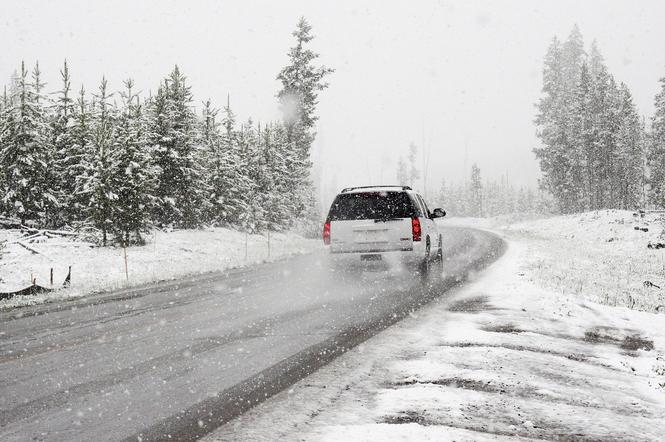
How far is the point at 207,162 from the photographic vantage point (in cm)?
2945

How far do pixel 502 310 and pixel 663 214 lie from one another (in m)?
26.0

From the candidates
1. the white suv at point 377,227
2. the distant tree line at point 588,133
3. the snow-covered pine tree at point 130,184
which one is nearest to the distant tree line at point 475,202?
the distant tree line at point 588,133

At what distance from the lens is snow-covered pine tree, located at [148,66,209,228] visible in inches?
1028

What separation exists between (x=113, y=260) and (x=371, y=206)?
1167 cm

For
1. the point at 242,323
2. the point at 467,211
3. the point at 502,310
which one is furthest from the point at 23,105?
the point at 467,211

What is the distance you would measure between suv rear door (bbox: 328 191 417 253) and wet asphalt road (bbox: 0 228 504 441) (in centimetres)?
84

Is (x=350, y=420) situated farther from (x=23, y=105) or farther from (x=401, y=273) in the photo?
(x=23, y=105)

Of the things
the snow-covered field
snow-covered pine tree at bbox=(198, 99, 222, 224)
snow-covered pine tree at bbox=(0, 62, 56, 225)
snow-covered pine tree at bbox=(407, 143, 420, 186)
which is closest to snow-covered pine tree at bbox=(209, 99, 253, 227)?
snow-covered pine tree at bbox=(198, 99, 222, 224)

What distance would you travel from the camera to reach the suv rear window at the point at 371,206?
39.1 feet

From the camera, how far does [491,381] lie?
15.1 feet

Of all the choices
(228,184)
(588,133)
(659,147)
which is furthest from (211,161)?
(659,147)

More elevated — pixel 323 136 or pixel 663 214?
pixel 323 136

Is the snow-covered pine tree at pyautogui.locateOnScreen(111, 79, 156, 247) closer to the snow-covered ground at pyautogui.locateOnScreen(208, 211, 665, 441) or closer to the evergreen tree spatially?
the snow-covered ground at pyautogui.locateOnScreen(208, 211, 665, 441)

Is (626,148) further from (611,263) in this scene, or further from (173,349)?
(173,349)
